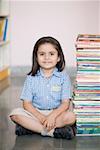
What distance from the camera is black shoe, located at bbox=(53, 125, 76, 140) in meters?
1.82

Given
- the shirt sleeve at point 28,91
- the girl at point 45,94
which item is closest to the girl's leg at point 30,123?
the girl at point 45,94

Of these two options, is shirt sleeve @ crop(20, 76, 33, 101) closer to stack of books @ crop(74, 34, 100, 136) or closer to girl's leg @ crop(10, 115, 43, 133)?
girl's leg @ crop(10, 115, 43, 133)

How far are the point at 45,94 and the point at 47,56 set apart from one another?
21cm

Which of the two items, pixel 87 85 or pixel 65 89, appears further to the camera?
pixel 65 89

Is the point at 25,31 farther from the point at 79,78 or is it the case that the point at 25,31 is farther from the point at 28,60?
the point at 79,78

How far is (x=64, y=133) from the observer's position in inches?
72.0

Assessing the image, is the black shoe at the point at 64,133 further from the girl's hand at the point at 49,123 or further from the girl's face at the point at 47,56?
the girl's face at the point at 47,56

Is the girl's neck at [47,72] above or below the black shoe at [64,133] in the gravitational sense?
above

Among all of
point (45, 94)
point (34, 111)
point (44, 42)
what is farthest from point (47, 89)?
point (44, 42)

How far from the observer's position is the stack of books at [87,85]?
1.82 metres

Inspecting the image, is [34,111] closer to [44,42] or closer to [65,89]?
[65,89]

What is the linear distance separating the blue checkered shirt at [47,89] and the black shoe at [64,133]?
19cm

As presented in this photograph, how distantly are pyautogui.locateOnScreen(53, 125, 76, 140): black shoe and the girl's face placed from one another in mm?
357

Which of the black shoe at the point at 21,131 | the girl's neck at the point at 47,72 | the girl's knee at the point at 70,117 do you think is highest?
the girl's neck at the point at 47,72
